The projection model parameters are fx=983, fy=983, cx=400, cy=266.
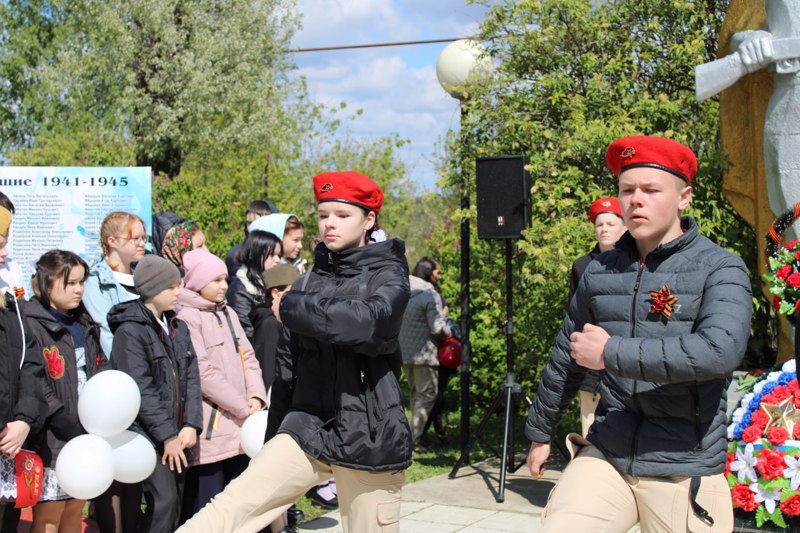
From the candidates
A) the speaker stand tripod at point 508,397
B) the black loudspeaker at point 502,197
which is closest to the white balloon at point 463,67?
the black loudspeaker at point 502,197

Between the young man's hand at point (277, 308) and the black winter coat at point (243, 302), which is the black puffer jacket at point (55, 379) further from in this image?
the black winter coat at point (243, 302)

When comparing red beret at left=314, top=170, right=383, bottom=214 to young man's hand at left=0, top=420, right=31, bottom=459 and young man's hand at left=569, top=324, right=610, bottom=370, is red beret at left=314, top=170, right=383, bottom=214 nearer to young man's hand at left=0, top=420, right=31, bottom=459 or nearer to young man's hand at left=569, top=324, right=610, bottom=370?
young man's hand at left=569, top=324, right=610, bottom=370

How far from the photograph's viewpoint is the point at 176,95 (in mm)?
29375

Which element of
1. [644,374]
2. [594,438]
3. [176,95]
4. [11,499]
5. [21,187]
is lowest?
[11,499]

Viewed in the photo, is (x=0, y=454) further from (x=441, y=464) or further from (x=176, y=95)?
(x=176, y=95)

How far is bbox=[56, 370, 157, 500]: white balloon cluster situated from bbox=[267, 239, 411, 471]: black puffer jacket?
1175mm

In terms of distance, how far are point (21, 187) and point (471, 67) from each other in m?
3.93

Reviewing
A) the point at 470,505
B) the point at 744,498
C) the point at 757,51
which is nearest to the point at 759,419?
the point at 744,498

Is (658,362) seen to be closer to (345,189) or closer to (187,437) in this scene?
(345,189)

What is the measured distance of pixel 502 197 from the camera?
26.0 ft

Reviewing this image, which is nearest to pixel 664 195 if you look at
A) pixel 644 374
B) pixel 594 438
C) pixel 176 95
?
pixel 644 374

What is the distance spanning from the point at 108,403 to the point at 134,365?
0.37m

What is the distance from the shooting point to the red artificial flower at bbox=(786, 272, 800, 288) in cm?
527

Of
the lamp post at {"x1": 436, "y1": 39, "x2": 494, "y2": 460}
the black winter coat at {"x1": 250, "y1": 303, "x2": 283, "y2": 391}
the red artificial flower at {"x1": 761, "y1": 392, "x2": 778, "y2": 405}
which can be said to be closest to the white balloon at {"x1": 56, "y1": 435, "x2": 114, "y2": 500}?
the black winter coat at {"x1": 250, "y1": 303, "x2": 283, "y2": 391}
